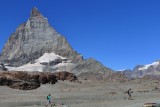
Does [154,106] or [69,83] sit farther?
[69,83]

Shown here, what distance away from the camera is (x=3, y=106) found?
5897 centimetres

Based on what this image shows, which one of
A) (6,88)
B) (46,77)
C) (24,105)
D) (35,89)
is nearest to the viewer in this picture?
(24,105)

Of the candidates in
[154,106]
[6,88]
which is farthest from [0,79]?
[154,106]

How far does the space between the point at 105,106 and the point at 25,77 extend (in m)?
58.9

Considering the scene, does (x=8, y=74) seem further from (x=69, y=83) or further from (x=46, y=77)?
(x=69, y=83)

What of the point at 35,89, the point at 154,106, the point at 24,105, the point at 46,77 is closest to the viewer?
the point at 154,106

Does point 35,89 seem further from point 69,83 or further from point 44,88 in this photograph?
point 69,83

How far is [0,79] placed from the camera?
104 metres

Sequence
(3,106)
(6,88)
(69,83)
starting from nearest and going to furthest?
(3,106) → (6,88) → (69,83)

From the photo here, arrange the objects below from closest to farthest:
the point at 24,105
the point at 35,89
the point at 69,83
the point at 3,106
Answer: the point at 3,106 → the point at 24,105 → the point at 35,89 → the point at 69,83

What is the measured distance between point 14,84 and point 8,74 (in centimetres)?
988

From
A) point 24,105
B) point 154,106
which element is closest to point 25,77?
point 24,105

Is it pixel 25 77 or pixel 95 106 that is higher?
pixel 25 77

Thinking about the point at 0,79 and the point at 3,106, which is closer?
the point at 3,106
